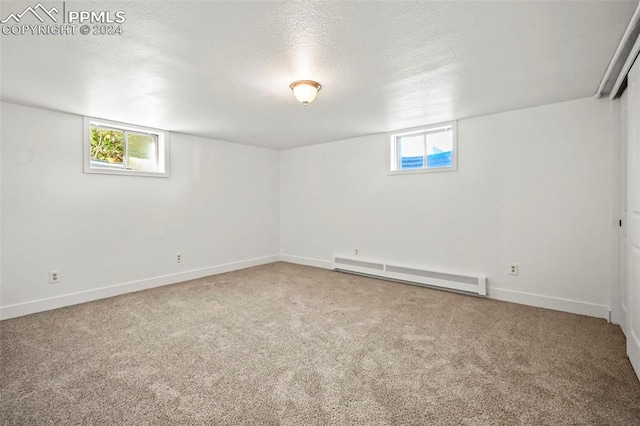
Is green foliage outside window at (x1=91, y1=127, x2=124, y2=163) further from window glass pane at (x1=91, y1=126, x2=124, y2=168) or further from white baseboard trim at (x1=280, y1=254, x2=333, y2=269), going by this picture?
white baseboard trim at (x1=280, y1=254, x2=333, y2=269)

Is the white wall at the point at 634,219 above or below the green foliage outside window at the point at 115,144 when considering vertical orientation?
below

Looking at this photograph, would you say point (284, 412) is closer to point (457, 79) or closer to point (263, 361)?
point (263, 361)

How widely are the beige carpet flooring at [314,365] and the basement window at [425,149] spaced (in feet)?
6.31

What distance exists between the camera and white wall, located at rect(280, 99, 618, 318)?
312 cm

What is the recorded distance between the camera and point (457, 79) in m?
2.69

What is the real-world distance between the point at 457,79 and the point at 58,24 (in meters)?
3.05

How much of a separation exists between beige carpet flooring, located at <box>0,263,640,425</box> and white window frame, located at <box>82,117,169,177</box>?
5.62 feet

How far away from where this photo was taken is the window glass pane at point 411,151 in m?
4.47

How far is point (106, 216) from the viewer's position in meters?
3.87

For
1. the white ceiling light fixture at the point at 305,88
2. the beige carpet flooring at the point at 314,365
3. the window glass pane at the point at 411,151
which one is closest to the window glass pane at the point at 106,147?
the beige carpet flooring at the point at 314,365

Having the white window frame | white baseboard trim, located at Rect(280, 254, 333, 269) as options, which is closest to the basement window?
white baseboard trim, located at Rect(280, 254, 333, 269)

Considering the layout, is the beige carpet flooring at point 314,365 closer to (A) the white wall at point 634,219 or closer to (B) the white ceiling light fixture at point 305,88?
(A) the white wall at point 634,219

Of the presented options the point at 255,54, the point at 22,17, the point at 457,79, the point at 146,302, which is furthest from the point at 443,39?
the point at 146,302
